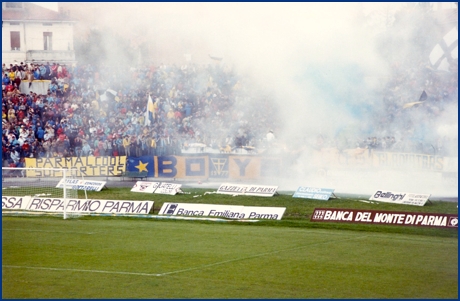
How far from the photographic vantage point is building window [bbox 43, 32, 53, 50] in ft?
104

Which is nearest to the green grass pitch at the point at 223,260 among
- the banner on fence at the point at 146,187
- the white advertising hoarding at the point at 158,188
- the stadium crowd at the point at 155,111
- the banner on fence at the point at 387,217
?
the banner on fence at the point at 387,217

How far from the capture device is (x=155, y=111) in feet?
94.9

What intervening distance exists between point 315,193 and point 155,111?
10.6 metres

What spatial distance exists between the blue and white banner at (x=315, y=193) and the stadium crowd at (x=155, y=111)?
5.39 metres

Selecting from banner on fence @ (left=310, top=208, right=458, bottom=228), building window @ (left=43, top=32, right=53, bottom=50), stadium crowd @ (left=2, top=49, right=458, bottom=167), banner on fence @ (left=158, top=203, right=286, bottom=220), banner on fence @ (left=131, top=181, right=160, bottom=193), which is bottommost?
banner on fence @ (left=131, top=181, right=160, bottom=193)

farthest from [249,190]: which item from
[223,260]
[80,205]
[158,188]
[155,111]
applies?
[223,260]

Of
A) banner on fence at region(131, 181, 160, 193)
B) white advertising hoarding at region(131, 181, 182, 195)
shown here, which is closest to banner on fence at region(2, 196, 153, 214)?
white advertising hoarding at region(131, 181, 182, 195)

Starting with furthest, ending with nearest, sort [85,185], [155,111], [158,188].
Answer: [155,111] < [85,185] < [158,188]

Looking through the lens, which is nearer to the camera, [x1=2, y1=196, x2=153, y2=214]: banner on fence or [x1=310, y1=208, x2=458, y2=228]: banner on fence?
[x1=310, y1=208, x2=458, y2=228]: banner on fence

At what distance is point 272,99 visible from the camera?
2719 cm

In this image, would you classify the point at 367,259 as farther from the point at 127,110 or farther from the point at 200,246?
the point at 127,110

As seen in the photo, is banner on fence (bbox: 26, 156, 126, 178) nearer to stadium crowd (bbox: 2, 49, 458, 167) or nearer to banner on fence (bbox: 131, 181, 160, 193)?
stadium crowd (bbox: 2, 49, 458, 167)

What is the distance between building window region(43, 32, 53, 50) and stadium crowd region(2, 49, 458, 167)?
1.40 metres

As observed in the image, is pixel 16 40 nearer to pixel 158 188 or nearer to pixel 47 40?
pixel 47 40
